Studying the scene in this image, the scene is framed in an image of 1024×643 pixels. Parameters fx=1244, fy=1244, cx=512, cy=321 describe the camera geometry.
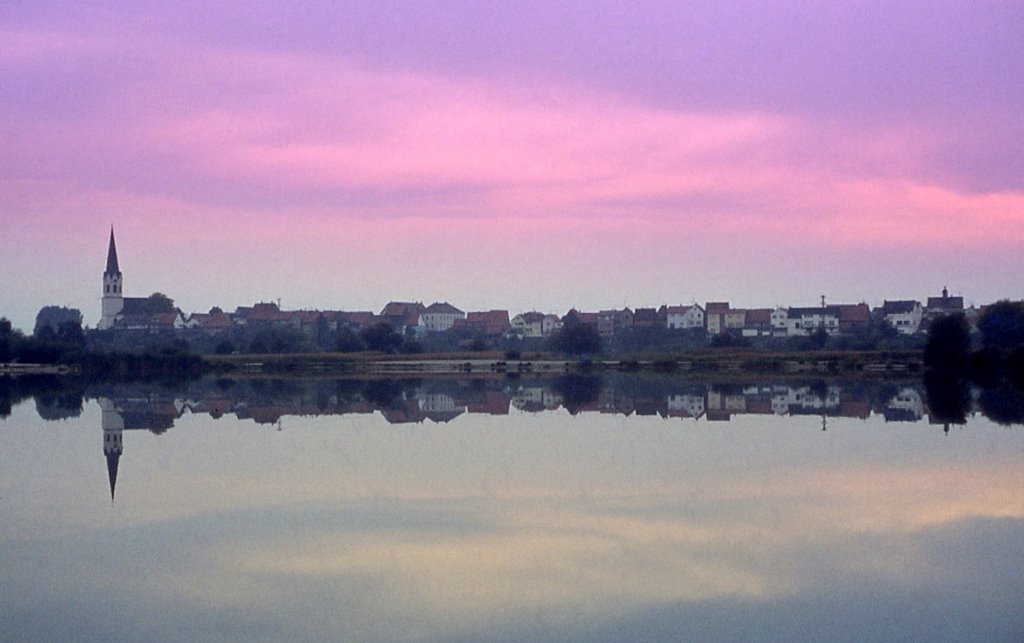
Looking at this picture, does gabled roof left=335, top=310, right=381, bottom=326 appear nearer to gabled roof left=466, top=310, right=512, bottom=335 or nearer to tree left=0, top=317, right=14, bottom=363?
gabled roof left=466, top=310, right=512, bottom=335

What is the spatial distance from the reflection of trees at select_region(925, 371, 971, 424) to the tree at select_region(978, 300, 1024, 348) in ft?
35.0

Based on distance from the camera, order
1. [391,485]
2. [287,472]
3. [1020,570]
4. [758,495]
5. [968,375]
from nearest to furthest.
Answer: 1. [1020,570]
2. [758,495]
3. [391,485]
4. [287,472]
5. [968,375]

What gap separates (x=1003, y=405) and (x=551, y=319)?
282ft

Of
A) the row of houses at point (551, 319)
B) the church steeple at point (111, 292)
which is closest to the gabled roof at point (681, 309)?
the row of houses at point (551, 319)

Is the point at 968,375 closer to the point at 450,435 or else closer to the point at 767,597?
the point at 450,435

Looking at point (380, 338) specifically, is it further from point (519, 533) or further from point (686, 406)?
point (519, 533)

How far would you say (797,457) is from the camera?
63.5 ft

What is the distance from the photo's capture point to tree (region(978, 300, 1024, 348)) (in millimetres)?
55562

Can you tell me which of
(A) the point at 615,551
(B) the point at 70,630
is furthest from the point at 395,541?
(B) the point at 70,630

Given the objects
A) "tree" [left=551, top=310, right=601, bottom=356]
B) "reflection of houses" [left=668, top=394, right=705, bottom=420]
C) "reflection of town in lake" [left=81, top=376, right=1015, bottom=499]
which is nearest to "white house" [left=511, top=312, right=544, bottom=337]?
"tree" [left=551, top=310, right=601, bottom=356]

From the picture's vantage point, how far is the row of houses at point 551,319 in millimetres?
96938

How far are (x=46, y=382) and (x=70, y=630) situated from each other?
44.8 meters

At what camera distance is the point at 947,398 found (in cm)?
3291

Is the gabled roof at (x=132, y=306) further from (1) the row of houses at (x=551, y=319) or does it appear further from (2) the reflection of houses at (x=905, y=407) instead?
(2) the reflection of houses at (x=905, y=407)
